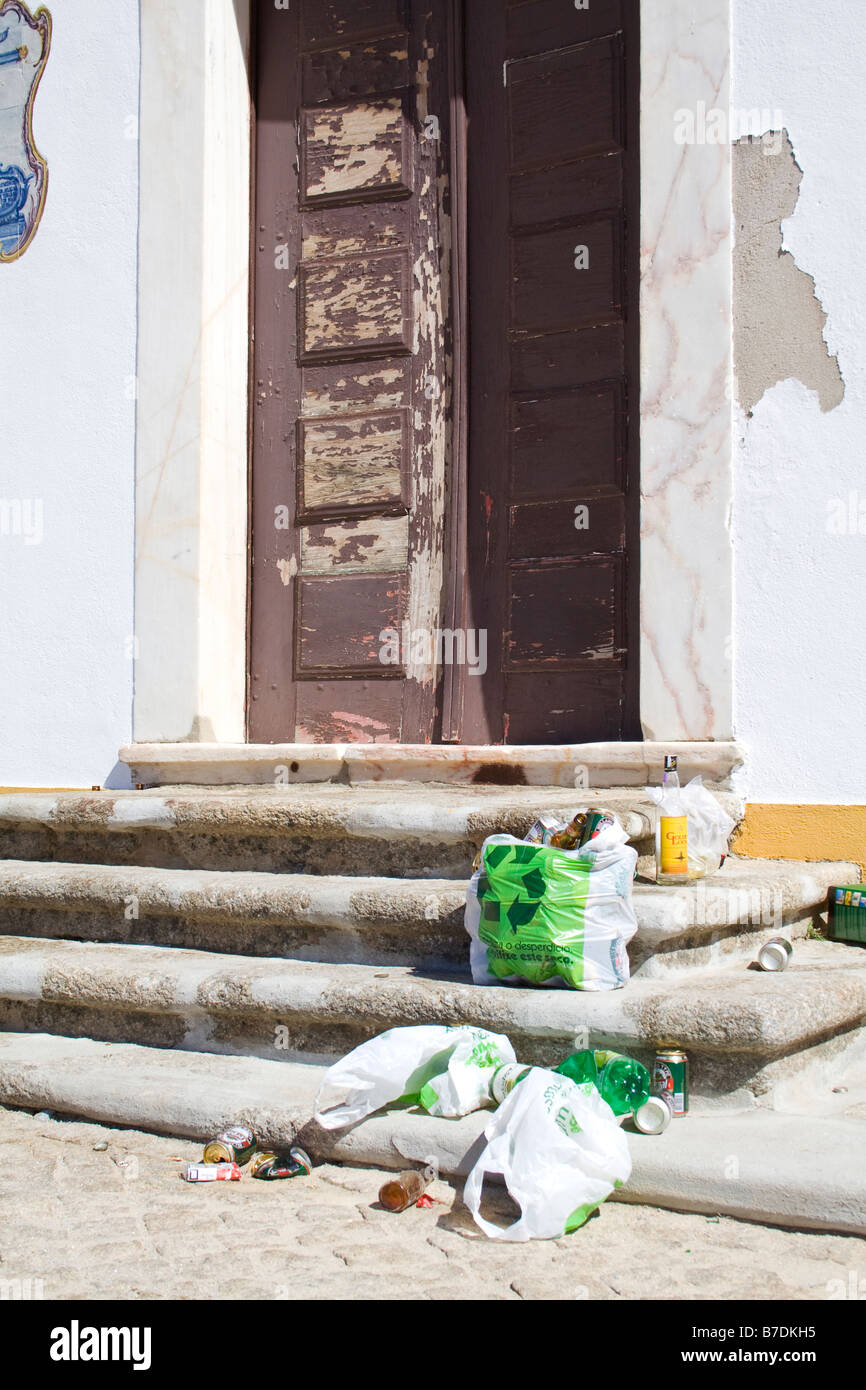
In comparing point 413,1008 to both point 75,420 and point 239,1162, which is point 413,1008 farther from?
point 75,420

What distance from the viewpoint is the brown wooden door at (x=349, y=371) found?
4.81 metres

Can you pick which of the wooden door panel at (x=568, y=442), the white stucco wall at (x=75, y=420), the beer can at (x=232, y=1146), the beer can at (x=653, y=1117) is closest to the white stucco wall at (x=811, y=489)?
the wooden door panel at (x=568, y=442)

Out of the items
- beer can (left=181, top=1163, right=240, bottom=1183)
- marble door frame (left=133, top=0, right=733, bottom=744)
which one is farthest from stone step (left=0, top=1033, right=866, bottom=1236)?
marble door frame (left=133, top=0, right=733, bottom=744)

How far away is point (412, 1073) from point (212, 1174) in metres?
0.47

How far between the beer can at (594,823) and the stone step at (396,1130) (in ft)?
2.32

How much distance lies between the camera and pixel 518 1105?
7.95 feet

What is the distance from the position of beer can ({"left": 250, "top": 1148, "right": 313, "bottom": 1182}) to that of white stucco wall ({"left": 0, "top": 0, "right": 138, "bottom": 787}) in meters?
2.54

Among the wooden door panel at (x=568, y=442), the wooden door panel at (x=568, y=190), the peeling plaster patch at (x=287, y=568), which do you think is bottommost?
the peeling plaster patch at (x=287, y=568)

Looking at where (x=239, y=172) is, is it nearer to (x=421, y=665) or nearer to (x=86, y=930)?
(x=421, y=665)

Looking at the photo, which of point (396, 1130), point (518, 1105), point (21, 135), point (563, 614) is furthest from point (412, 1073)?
point (21, 135)

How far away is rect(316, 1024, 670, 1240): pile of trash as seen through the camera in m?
2.29

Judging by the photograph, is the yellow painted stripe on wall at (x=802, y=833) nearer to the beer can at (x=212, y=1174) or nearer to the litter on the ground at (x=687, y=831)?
the litter on the ground at (x=687, y=831)

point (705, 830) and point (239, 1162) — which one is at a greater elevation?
point (705, 830)
